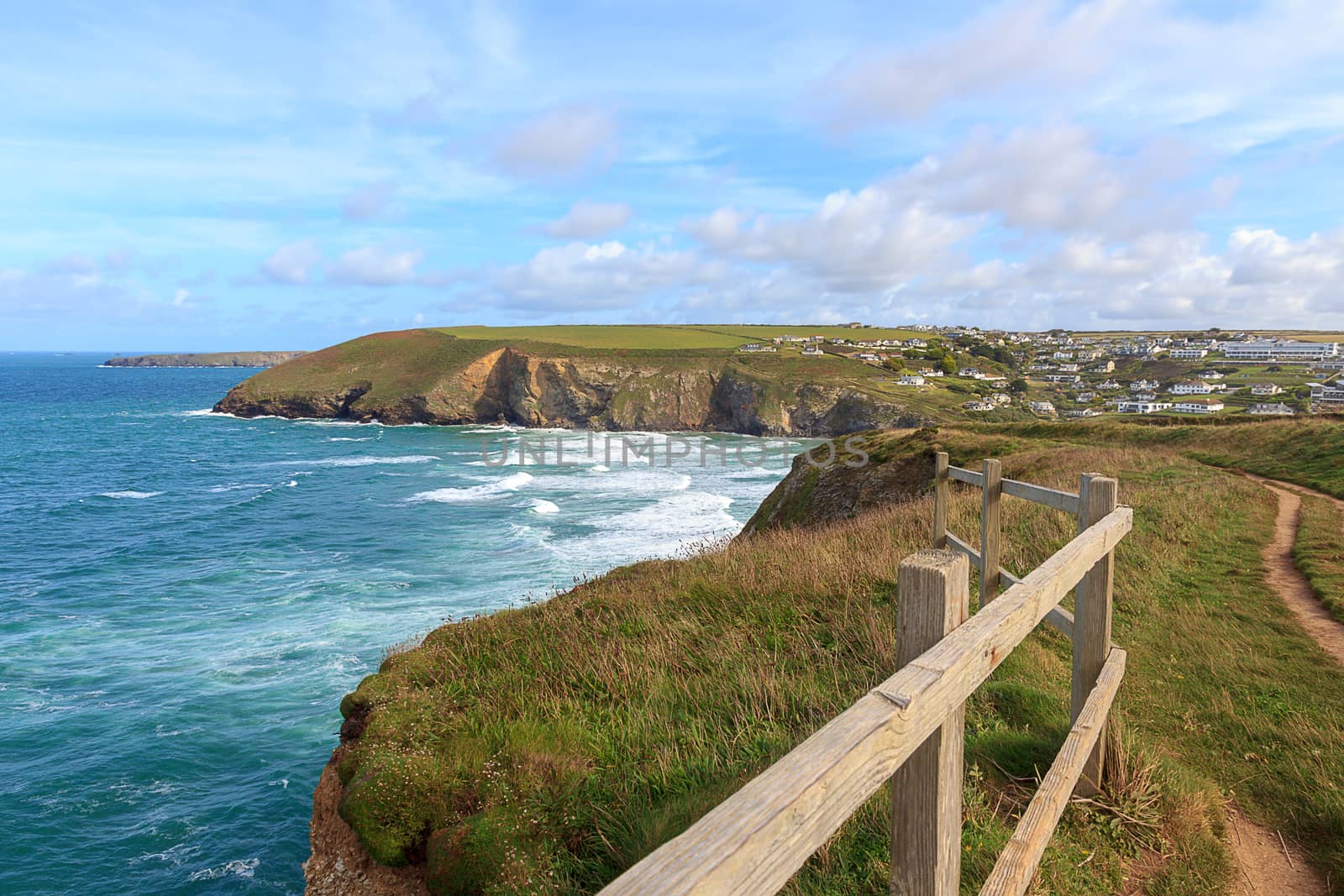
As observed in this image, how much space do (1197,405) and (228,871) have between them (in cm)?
9751

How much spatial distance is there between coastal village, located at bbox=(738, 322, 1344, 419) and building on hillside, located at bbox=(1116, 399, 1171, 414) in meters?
0.17

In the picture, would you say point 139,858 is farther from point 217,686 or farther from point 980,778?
point 980,778

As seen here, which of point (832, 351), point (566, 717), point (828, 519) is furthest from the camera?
point (832, 351)

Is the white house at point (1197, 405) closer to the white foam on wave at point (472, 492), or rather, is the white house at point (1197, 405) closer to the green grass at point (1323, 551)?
the white foam on wave at point (472, 492)

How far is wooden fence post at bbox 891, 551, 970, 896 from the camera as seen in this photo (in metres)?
2.08

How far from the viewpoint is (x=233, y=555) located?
103ft

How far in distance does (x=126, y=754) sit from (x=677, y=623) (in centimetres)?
1364

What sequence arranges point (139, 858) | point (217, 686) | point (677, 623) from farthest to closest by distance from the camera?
1. point (217, 686)
2. point (139, 858)
3. point (677, 623)

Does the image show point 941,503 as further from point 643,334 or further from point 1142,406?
point 643,334

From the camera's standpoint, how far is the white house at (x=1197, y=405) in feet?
261

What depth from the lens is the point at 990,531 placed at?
651 cm

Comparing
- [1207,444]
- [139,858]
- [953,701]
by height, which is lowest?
[139,858]

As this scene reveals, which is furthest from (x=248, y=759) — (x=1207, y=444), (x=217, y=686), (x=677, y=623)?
(x=1207, y=444)

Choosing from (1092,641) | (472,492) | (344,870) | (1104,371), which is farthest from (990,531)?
(1104,371)
